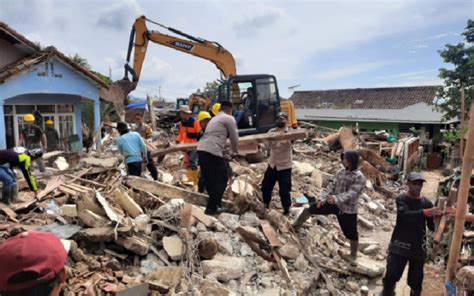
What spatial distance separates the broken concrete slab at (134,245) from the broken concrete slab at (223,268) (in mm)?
670

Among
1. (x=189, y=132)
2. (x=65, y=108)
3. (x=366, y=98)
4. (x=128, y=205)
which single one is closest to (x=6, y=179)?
(x=128, y=205)

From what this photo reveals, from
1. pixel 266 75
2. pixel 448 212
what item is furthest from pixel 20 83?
pixel 448 212

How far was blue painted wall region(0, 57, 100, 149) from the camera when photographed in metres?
10.3

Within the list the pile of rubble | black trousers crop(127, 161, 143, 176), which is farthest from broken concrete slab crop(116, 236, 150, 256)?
black trousers crop(127, 161, 143, 176)

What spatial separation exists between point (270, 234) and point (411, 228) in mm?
1829

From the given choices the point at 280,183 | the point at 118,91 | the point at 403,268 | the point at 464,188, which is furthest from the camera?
the point at 118,91

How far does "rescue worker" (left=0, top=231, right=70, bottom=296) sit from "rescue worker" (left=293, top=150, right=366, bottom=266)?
3.63m

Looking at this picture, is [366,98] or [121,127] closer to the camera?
[121,127]

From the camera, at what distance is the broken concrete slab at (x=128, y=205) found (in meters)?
4.69

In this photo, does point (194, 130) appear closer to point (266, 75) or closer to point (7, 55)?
point (266, 75)

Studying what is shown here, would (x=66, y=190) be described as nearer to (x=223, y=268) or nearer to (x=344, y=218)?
(x=223, y=268)

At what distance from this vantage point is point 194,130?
21.2 ft

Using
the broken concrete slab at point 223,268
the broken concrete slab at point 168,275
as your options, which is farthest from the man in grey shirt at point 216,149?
the broken concrete slab at point 168,275

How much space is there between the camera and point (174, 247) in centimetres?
405
